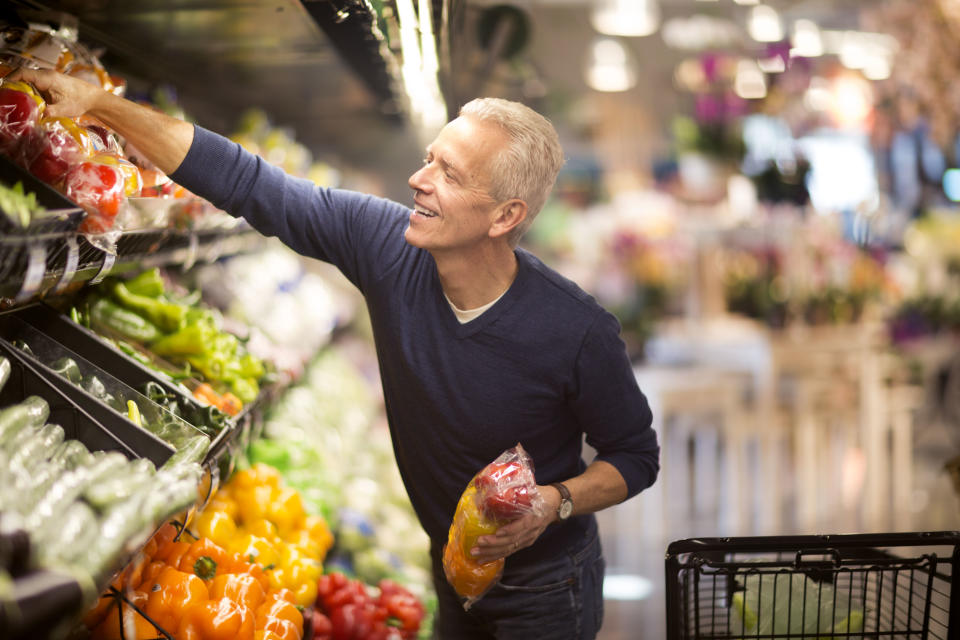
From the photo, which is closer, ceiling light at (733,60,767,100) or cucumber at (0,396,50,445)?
cucumber at (0,396,50,445)

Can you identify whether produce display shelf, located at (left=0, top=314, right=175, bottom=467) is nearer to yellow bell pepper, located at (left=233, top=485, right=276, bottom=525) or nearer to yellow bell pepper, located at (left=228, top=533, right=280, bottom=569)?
yellow bell pepper, located at (left=228, top=533, right=280, bottom=569)

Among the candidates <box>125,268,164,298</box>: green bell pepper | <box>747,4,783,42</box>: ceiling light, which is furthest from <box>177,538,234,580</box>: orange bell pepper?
<box>747,4,783,42</box>: ceiling light

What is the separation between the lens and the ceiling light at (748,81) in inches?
272

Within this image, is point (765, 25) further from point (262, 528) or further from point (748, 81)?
point (262, 528)

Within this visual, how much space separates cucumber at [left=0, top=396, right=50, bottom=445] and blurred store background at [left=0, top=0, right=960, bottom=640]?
0.85ft

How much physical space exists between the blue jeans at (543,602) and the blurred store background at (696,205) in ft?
3.73

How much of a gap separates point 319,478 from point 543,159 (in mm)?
1827

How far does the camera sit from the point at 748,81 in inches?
277

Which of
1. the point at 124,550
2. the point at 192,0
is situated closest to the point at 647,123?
the point at 192,0

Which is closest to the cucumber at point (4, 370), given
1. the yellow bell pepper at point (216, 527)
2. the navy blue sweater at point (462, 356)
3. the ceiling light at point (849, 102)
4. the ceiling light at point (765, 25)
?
the navy blue sweater at point (462, 356)

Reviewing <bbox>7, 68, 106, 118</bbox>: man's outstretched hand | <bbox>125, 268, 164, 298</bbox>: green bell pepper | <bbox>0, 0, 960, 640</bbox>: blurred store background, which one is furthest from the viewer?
<bbox>0, 0, 960, 640</bbox>: blurred store background

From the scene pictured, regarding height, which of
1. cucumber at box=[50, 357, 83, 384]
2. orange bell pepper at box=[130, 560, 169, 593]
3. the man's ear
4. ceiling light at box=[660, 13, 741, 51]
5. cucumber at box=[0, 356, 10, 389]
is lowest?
orange bell pepper at box=[130, 560, 169, 593]

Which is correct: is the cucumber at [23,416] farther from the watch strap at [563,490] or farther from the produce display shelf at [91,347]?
the watch strap at [563,490]

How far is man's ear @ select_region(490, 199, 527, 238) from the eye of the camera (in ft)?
6.18
